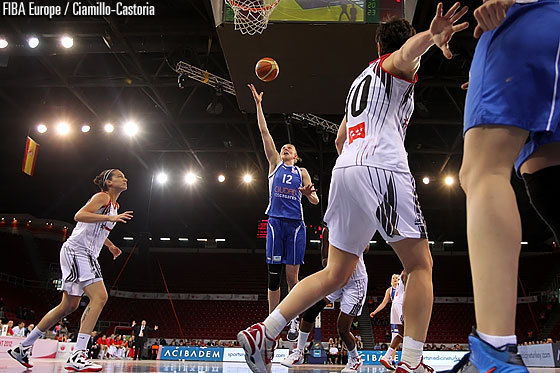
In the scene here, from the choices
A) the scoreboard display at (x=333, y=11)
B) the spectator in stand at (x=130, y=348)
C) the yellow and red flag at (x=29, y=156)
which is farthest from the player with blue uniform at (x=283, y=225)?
the spectator in stand at (x=130, y=348)

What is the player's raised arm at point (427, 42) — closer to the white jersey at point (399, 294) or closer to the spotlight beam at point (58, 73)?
the white jersey at point (399, 294)

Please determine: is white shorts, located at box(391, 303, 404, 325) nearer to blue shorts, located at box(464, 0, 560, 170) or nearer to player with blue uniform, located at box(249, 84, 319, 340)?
player with blue uniform, located at box(249, 84, 319, 340)

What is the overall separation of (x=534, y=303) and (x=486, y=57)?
29.4 metres

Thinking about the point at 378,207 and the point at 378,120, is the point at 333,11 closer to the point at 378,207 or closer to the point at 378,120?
the point at 378,120

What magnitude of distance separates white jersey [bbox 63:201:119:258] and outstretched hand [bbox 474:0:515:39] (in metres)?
4.73

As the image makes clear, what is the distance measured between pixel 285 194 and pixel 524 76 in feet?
16.6

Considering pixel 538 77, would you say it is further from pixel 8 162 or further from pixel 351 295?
pixel 8 162

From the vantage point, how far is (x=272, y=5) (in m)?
6.09

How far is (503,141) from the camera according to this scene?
5.54 ft

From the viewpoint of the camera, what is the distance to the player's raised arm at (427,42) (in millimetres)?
2150

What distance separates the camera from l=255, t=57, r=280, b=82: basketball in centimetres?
677

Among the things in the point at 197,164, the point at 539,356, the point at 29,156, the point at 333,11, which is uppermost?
the point at 197,164

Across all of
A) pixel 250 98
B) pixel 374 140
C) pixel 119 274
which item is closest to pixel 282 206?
pixel 250 98

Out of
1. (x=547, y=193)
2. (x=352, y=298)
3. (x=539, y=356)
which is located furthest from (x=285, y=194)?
(x=539, y=356)
